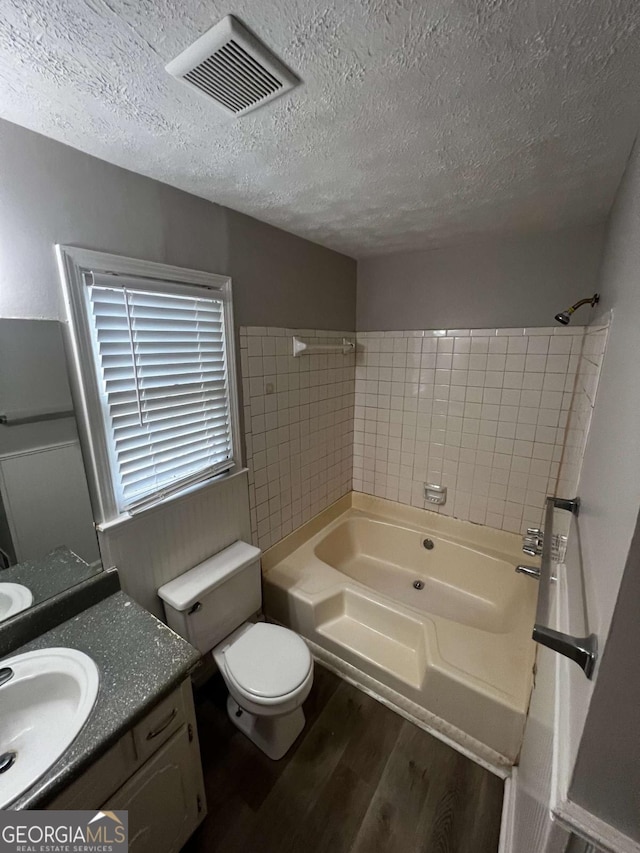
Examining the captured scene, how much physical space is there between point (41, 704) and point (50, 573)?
384mm

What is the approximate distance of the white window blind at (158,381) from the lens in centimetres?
124

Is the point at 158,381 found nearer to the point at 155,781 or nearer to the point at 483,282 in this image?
the point at 155,781

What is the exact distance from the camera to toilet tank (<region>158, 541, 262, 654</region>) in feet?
4.91

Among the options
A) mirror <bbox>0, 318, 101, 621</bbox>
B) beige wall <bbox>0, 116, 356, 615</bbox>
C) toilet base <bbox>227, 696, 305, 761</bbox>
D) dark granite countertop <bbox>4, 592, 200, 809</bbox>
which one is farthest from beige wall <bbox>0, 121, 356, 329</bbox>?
toilet base <bbox>227, 696, 305, 761</bbox>

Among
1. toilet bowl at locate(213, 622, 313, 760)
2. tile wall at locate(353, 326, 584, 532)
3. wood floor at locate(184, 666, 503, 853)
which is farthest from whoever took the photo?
tile wall at locate(353, 326, 584, 532)

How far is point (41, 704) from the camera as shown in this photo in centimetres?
100

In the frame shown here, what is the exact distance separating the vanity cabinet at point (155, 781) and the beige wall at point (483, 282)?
91.0 inches

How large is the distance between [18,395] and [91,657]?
0.86m

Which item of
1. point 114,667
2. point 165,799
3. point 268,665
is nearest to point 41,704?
point 114,667

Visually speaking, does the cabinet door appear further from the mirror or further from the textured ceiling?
the textured ceiling

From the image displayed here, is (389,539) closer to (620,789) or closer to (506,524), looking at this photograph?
(506,524)

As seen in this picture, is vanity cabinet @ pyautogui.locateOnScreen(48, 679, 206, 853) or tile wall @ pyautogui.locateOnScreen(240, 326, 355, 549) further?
tile wall @ pyautogui.locateOnScreen(240, 326, 355, 549)

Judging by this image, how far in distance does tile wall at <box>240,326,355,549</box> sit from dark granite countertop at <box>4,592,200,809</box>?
2.71 feet

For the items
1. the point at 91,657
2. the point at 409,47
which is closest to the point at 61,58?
the point at 409,47
